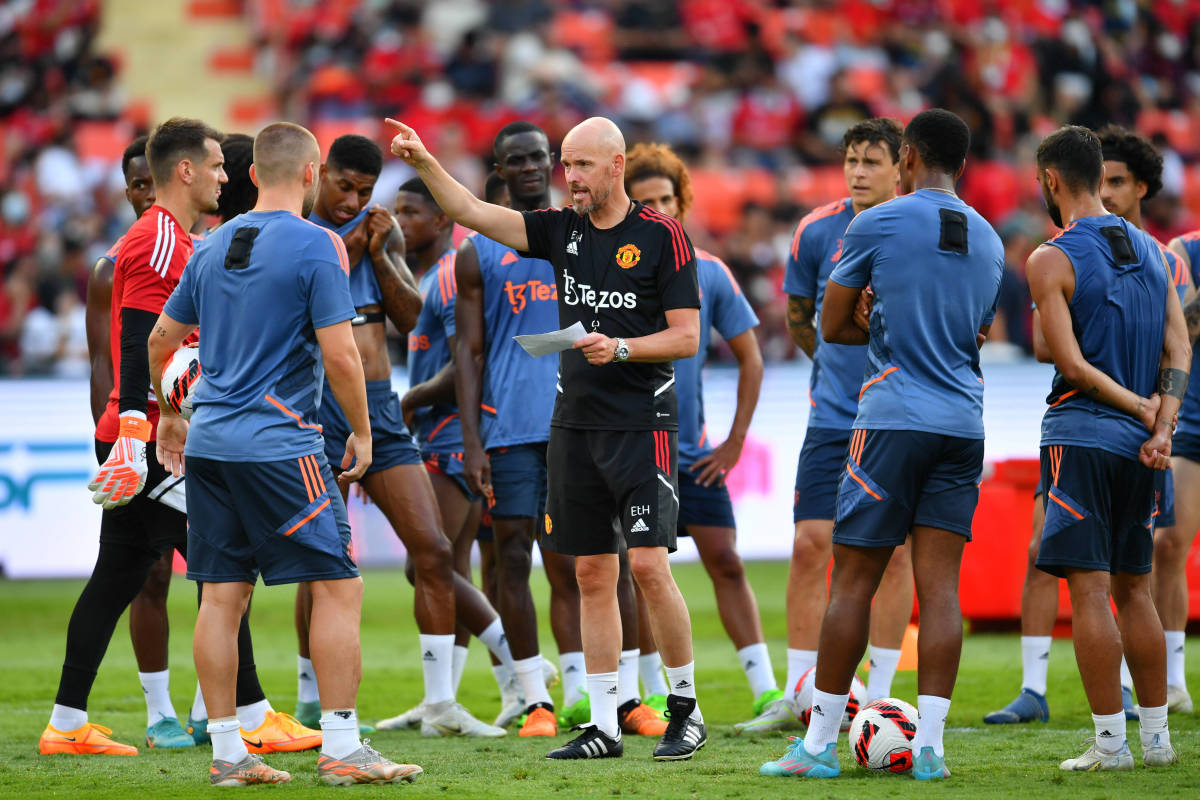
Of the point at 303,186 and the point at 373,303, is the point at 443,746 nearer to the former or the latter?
the point at 373,303

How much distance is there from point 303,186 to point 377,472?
179 cm

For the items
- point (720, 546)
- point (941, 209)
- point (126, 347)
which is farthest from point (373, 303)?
point (941, 209)

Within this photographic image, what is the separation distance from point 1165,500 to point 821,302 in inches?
73.4

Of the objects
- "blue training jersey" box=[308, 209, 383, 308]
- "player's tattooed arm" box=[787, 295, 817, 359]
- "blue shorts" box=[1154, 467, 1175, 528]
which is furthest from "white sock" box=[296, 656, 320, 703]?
"blue shorts" box=[1154, 467, 1175, 528]

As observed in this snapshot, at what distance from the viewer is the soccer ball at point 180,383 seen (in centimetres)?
560

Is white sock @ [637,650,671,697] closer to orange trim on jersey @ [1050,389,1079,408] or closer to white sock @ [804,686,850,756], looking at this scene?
white sock @ [804,686,850,756]

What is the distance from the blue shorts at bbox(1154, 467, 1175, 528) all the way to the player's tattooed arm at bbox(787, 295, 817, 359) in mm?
1716

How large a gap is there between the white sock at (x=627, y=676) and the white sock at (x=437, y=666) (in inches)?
32.2

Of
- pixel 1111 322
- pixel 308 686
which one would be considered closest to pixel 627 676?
pixel 308 686

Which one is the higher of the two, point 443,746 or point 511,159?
point 511,159

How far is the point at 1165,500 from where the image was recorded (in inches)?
267

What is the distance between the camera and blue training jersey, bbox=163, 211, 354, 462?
5195mm

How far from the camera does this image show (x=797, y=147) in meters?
21.2

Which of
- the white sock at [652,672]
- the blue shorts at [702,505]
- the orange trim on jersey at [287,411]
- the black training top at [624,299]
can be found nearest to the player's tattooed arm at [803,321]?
the blue shorts at [702,505]
